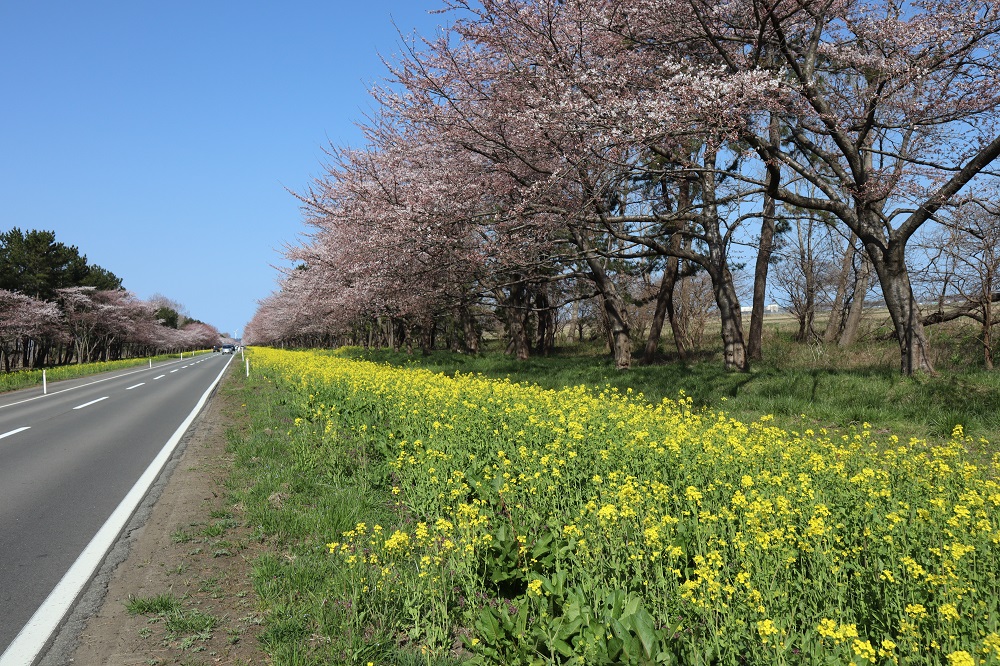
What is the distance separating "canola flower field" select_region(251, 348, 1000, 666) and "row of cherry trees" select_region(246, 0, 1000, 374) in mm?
6173

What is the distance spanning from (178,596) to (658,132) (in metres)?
9.32

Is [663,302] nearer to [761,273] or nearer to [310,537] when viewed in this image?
[761,273]

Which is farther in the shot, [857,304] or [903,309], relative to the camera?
[857,304]

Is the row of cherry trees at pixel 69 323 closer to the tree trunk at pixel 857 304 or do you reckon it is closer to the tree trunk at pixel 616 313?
the tree trunk at pixel 616 313

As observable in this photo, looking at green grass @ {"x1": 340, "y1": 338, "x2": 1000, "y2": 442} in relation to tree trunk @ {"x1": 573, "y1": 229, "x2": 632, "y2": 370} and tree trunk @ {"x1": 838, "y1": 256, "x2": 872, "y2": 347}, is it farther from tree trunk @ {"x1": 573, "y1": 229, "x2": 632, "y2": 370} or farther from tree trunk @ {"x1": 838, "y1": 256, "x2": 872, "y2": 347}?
tree trunk @ {"x1": 838, "y1": 256, "x2": 872, "y2": 347}

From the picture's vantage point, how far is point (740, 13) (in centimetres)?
1281

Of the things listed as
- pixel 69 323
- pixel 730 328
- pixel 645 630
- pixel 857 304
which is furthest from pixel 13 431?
pixel 69 323

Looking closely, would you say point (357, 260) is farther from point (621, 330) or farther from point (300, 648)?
point (300, 648)

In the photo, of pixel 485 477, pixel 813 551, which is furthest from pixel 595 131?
pixel 813 551

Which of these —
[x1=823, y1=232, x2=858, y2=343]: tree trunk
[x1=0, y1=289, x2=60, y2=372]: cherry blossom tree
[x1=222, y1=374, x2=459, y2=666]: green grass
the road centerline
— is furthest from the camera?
[x1=0, y1=289, x2=60, y2=372]: cherry blossom tree

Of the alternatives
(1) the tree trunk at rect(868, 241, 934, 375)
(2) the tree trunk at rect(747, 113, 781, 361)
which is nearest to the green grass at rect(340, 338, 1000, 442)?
(1) the tree trunk at rect(868, 241, 934, 375)

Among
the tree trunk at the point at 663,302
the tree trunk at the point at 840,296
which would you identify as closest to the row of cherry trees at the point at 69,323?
the tree trunk at the point at 663,302

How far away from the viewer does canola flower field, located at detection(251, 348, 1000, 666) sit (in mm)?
2822

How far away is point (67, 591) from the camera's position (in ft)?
13.5
